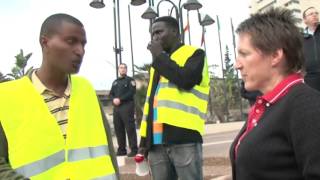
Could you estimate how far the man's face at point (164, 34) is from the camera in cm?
421

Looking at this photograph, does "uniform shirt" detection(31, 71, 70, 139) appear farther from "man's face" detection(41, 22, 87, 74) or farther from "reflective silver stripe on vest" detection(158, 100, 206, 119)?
"reflective silver stripe on vest" detection(158, 100, 206, 119)

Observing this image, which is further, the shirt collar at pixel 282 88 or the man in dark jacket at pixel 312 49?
the man in dark jacket at pixel 312 49

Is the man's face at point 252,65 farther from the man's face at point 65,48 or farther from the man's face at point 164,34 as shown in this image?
the man's face at point 164,34

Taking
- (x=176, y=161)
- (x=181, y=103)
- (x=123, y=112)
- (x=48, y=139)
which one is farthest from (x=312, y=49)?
(x=123, y=112)

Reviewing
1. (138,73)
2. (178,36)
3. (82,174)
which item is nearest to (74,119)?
(82,174)

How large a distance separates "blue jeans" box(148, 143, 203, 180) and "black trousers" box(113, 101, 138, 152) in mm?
5765

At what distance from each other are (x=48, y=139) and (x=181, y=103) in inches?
66.6

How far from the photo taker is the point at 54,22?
9.30ft

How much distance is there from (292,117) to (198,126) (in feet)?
6.58

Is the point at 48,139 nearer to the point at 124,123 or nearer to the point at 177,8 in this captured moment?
the point at 124,123

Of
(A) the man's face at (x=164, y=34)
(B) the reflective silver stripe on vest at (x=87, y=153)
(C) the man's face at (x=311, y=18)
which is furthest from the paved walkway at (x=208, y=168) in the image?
(B) the reflective silver stripe on vest at (x=87, y=153)

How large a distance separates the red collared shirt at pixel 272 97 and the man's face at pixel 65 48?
0.99 meters

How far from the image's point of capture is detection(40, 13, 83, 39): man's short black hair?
9.25ft

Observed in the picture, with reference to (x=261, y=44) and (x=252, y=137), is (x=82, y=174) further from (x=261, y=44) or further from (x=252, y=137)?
(x=261, y=44)
